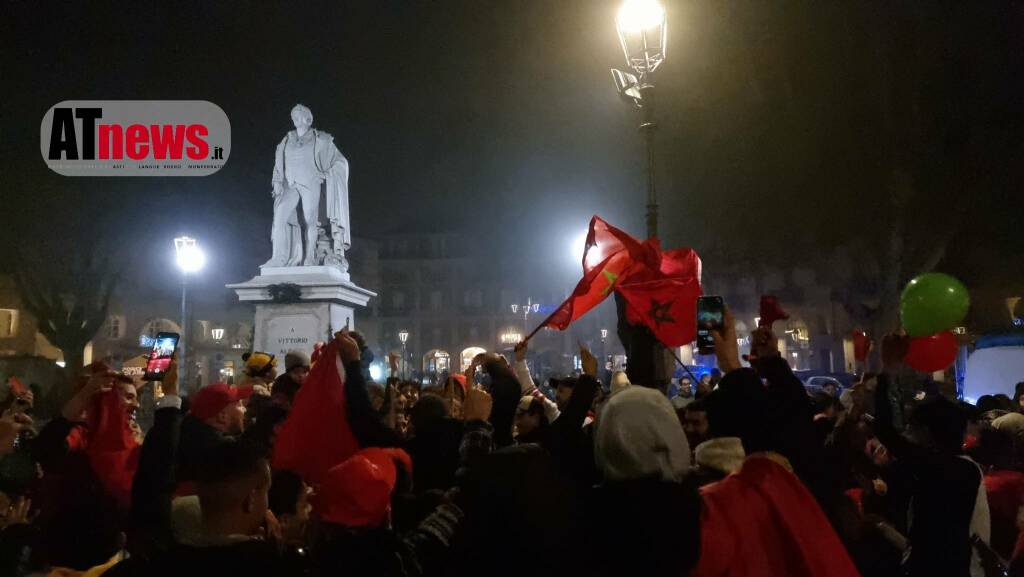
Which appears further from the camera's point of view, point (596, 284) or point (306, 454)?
point (596, 284)

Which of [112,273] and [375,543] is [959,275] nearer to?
[375,543]

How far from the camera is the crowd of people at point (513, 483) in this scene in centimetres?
239

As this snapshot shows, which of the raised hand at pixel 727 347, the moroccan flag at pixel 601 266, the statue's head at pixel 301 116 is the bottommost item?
the raised hand at pixel 727 347

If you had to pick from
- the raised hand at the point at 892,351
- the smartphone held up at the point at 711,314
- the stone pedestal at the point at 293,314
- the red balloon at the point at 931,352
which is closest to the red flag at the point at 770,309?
the smartphone held up at the point at 711,314

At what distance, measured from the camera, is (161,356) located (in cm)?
492

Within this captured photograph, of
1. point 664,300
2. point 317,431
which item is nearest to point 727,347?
point 317,431

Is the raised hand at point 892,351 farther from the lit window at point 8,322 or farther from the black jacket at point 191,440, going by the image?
the lit window at point 8,322

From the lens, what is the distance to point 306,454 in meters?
4.43

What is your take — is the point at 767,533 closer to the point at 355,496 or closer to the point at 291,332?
the point at 355,496

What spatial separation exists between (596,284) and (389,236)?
241 ft

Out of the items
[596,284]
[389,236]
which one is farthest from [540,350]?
[596,284]

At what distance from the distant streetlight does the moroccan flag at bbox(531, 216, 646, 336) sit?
126 cm

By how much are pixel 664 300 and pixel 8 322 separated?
53057 mm

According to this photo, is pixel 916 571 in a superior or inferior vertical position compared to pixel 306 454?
inferior
